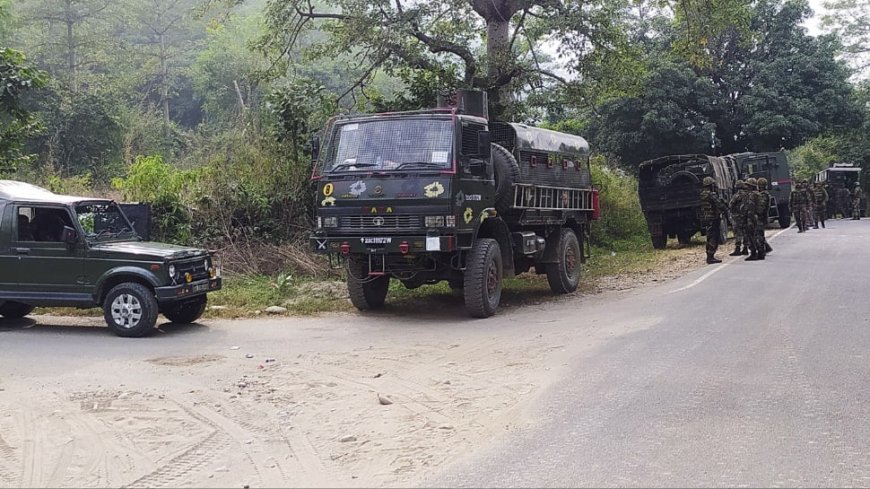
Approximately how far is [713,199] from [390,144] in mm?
8528

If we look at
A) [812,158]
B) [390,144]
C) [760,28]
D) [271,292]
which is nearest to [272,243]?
[271,292]

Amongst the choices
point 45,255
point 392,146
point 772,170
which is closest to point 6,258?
point 45,255

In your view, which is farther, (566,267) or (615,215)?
(615,215)

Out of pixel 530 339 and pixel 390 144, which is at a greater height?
pixel 390 144

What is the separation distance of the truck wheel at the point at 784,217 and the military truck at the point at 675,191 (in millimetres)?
6774

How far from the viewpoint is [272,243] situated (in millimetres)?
15344

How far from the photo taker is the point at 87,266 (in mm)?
9609

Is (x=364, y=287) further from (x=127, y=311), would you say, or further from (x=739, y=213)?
(x=739, y=213)

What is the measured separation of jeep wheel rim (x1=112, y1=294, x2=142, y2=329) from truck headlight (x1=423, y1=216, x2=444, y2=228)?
3.63m

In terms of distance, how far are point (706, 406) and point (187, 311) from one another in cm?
702

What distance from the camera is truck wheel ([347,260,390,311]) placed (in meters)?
10.9

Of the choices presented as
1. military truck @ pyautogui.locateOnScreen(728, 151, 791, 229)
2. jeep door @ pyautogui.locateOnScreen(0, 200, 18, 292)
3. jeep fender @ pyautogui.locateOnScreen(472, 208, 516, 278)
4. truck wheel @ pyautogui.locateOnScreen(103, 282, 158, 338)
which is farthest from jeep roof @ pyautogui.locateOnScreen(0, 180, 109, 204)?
military truck @ pyautogui.locateOnScreen(728, 151, 791, 229)

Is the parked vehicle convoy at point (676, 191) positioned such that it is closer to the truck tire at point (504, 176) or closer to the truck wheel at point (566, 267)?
the truck wheel at point (566, 267)

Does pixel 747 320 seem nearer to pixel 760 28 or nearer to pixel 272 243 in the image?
pixel 272 243
